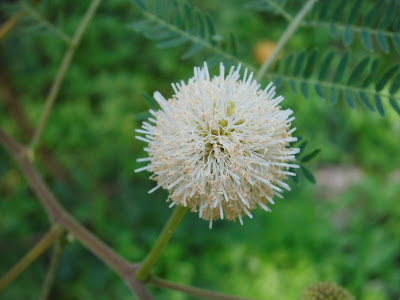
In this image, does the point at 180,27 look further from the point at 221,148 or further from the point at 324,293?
the point at 324,293

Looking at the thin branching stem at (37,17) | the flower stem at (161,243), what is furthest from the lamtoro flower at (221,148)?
the thin branching stem at (37,17)

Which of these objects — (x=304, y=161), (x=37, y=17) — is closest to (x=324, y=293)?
(x=304, y=161)

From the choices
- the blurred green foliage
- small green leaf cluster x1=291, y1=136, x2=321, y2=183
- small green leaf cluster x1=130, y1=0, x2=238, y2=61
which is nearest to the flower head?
small green leaf cluster x1=291, y1=136, x2=321, y2=183

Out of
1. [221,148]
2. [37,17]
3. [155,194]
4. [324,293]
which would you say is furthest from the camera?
[155,194]

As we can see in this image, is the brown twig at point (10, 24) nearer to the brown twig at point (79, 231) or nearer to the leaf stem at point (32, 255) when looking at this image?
the brown twig at point (79, 231)

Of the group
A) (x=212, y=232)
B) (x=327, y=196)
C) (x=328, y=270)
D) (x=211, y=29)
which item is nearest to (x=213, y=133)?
(x=211, y=29)

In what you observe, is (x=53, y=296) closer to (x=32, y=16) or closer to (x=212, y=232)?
(x=212, y=232)

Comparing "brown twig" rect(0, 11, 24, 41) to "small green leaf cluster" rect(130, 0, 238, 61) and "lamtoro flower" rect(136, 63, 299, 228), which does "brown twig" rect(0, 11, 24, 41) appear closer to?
"small green leaf cluster" rect(130, 0, 238, 61)
